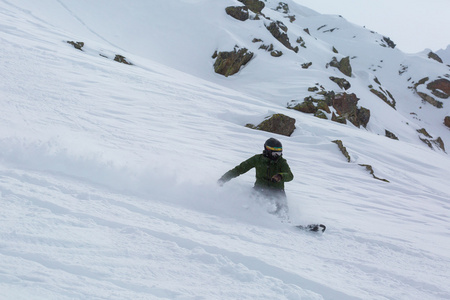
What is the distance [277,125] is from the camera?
12.1 metres

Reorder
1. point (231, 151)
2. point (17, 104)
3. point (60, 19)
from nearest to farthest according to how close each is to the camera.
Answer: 1. point (17, 104)
2. point (231, 151)
3. point (60, 19)

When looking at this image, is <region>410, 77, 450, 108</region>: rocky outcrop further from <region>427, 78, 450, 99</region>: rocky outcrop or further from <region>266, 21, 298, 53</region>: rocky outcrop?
<region>266, 21, 298, 53</region>: rocky outcrop

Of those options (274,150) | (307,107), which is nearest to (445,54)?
(307,107)

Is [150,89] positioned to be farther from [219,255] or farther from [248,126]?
[219,255]

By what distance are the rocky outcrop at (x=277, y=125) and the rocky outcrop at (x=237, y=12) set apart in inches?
1002

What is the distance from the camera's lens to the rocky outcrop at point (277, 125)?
12035 mm

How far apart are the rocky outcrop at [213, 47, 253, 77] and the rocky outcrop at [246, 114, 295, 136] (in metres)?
17.6

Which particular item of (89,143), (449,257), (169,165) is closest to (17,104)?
(89,143)

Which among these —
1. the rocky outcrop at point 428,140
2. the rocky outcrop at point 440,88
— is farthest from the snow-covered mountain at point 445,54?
the rocky outcrop at point 428,140

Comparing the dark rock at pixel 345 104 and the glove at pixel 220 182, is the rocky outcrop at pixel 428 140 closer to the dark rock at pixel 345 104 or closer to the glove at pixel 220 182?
the dark rock at pixel 345 104

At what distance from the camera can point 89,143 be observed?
595 cm

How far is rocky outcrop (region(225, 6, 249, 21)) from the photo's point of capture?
34.5 meters

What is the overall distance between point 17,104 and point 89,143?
2.49 m

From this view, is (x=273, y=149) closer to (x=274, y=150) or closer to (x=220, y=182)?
(x=274, y=150)
